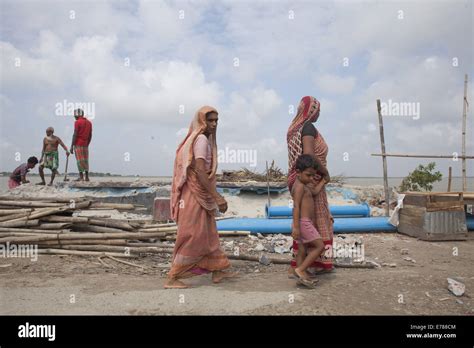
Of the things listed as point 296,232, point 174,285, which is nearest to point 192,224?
point 174,285

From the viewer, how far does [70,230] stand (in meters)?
5.59

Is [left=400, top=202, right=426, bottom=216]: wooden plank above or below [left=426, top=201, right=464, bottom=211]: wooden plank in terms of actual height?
below

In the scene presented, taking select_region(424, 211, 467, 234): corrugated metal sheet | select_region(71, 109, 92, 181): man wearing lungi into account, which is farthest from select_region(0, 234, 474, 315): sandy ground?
select_region(71, 109, 92, 181): man wearing lungi

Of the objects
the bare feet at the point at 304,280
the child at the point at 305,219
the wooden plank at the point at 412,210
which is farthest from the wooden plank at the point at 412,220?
the bare feet at the point at 304,280

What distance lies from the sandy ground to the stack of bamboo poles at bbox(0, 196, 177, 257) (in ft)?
0.67

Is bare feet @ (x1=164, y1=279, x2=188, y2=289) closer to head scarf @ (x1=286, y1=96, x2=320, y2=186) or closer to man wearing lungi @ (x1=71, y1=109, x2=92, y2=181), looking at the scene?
head scarf @ (x1=286, y1=96, x2=320, y2=186)

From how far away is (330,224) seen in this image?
167 inches

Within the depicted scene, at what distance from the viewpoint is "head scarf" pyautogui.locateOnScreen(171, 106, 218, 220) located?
3.80 meters

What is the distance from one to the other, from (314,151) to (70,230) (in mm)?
3815

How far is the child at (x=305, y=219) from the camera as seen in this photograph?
3.85m

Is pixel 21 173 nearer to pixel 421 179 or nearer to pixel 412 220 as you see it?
pixel 412 220

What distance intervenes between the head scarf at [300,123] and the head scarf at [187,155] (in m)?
0.94
